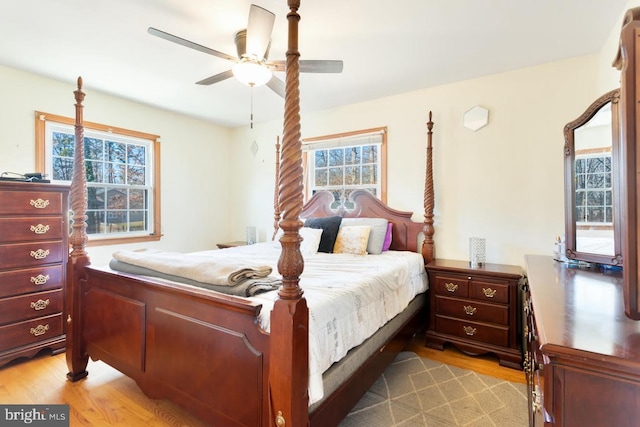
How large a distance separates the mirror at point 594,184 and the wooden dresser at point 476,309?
0.68 metres

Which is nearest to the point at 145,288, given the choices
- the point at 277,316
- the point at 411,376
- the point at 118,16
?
the point at 277,316

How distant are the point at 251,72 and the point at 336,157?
6.50 ft

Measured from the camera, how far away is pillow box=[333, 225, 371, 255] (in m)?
3.10

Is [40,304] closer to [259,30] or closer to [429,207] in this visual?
[259,30]

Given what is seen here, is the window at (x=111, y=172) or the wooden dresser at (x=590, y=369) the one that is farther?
the window at (x=111, y=172)

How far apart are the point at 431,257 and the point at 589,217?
141 cm

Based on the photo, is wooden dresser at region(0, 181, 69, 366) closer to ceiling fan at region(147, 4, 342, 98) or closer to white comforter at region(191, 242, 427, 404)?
white comforter at region(191, 242, 427, 404)

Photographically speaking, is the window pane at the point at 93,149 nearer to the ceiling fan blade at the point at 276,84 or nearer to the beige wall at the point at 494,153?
the ceiling fan blade at the point at 276,84

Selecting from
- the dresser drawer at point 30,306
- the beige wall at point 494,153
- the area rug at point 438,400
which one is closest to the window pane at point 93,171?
the dresser drawer at point 30,306

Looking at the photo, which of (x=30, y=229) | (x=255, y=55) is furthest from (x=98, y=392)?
(x=255, y=55)

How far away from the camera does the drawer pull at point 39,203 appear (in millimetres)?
2543

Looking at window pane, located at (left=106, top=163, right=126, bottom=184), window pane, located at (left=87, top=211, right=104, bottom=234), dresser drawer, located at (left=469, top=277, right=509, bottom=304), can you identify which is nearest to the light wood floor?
dresser drawer, located at (left=469, top=277, right=509, bottom=304)

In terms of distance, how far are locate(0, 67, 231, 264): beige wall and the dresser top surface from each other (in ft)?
13.4

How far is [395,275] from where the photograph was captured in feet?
7.82
